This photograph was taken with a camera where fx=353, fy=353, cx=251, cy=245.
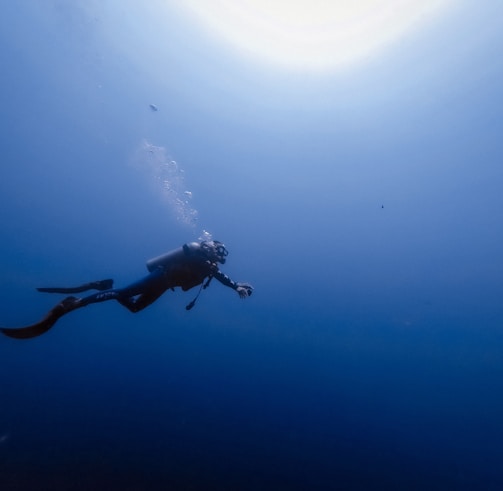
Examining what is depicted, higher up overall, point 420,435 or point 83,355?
point 420,435

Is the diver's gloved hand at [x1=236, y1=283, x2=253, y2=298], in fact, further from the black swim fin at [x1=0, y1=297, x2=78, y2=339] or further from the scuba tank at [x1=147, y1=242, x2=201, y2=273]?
the black swim fin at [x1=0, y1=297, x2=78, y2=339]

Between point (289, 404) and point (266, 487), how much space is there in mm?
24255

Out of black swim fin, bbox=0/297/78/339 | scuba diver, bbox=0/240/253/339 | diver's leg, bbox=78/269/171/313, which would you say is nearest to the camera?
black swim fin, bbox=0/297/78/339

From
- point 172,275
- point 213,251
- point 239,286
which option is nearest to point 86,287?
point 172,275

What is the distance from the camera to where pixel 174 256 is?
617 cm

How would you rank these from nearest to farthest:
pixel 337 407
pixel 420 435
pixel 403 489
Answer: pixel 403 489, pixel 420 435, pixel 337 407

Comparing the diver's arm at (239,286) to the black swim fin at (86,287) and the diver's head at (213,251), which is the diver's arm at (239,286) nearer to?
the diver's head at (213,251)

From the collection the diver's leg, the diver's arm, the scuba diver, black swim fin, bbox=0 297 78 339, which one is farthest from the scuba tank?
black swim fin, bbox=0 297 78 339

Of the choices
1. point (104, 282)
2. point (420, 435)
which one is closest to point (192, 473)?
point (104, 282)

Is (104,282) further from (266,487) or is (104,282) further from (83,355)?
(83,355)

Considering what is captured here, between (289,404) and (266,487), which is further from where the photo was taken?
(289,404)

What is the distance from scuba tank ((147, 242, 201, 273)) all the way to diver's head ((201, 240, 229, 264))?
12 centimetres

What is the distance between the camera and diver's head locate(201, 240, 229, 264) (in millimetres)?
5996

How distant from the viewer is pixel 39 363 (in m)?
45.9
